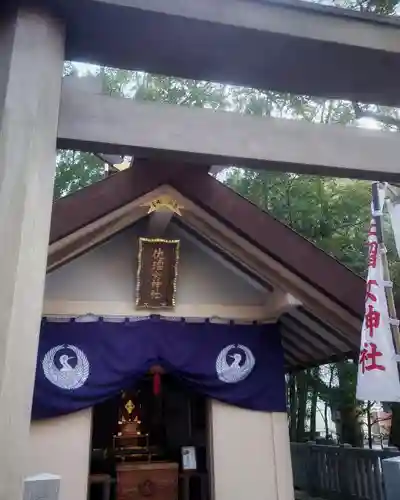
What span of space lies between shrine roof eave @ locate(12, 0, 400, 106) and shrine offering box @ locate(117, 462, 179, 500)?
17.5 ft

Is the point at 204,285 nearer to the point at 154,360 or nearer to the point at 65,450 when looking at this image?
the point at 154,360

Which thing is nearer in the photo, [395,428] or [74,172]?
[395,428]

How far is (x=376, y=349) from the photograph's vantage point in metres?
3.21

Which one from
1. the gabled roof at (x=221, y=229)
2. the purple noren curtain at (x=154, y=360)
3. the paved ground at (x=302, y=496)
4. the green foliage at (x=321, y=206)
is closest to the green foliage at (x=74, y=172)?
the green foliage at (x=321, y=206)

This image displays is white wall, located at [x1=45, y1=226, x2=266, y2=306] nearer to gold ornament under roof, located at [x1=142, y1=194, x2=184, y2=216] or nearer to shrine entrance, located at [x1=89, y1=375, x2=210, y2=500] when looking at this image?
gold ornament under roof, located at [x1=142, y1=194, x2=184, y2=216]

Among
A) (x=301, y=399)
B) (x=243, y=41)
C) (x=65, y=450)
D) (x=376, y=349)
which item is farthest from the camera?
(x=301, y=399)

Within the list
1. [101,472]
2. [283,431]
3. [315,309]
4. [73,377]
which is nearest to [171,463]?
[101,472]

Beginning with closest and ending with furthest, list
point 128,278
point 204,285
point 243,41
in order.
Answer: point 243,41 < point 128,278 < point 204,285

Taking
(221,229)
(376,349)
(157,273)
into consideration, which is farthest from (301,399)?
(376,349)

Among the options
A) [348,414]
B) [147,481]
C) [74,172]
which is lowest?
[147,481]

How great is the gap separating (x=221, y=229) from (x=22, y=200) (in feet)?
11.3

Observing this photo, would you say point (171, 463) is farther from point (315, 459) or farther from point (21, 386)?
point (21, 386)

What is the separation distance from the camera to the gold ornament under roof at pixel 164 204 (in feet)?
15.7

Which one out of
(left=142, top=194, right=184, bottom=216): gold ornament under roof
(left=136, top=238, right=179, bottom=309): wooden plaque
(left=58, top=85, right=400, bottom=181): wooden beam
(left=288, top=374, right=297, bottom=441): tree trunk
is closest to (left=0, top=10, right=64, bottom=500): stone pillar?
(left=58, top=85, right=400, bottom=181): wooden beam
